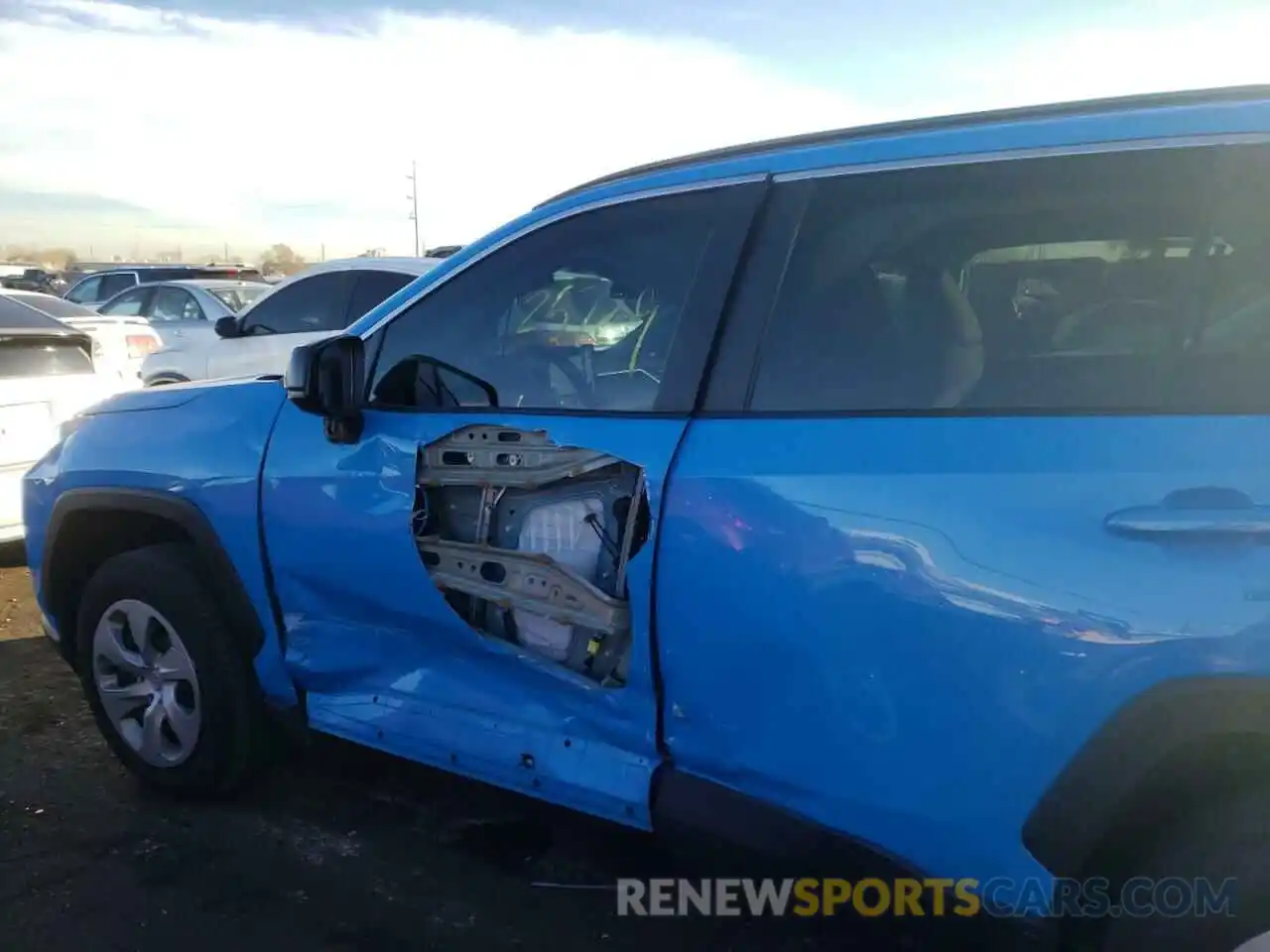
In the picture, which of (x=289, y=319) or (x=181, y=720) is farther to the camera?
(x=289, y=319)

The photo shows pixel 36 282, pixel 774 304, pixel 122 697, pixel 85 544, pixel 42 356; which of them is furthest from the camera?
pixel 36 282

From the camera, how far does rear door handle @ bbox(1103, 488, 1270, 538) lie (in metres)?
1.67

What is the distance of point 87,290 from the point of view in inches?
690

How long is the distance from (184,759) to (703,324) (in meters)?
2.15

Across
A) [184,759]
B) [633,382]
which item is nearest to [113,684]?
[184,759]

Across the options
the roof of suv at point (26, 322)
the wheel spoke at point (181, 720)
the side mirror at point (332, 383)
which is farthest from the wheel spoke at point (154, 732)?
the roof of suv at point (26, 322)

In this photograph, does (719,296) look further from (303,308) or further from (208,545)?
(303,308)

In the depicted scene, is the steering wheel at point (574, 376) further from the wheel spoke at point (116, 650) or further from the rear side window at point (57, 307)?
the rear side window at point (57, 307)

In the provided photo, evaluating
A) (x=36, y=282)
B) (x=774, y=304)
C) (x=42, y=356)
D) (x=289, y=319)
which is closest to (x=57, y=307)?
(x=289, y=319)

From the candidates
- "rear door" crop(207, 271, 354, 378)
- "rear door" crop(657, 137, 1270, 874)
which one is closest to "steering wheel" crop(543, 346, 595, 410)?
"rear door" crop(657, 137, 1270, 874)

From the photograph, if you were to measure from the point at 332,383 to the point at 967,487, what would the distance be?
1.63 meters

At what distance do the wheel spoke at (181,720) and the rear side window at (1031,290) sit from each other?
6.90 ft

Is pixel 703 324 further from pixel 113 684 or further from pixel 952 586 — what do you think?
pixel 113 684

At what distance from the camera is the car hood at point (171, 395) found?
324 centimetres
